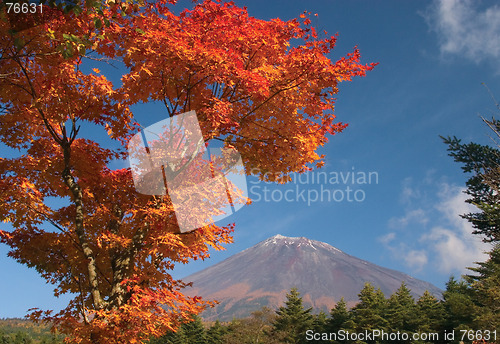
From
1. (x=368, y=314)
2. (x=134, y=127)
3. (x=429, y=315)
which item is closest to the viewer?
(x=134, y=127)

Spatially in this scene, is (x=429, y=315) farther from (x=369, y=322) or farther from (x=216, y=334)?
(x=216, y=334)

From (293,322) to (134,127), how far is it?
130 feet

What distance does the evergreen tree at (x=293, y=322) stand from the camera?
40.9 m

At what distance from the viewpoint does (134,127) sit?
8070 millimetres

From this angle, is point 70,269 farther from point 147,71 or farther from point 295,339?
point 295,339

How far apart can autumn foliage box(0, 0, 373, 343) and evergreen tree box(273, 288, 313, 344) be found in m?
35.9

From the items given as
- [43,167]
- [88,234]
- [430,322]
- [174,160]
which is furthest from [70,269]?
[430,322]

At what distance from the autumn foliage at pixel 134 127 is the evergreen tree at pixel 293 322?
35.9 metres

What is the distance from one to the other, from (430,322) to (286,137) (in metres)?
34.6

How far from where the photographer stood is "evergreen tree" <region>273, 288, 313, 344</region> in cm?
4089

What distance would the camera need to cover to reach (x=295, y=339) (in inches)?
1631

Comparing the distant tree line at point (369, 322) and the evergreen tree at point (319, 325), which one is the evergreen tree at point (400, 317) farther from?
the evergreen tree at point (319, 325)

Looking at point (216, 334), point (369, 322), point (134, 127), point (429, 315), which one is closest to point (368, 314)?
point (369, 322)

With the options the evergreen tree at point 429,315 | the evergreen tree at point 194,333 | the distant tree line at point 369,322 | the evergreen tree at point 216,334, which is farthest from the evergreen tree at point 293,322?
the evergreen tree at point 429,315
